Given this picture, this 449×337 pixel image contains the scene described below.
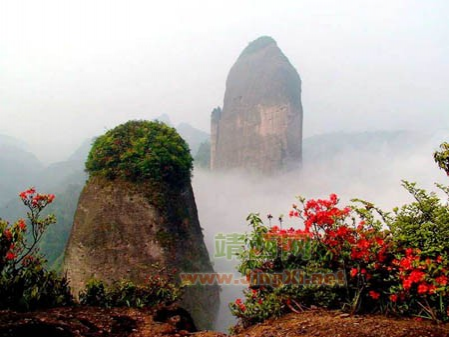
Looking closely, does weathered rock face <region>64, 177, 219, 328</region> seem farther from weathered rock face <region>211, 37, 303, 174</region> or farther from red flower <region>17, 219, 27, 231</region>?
weathered rock face <region>211, 37, 303, 174</region>

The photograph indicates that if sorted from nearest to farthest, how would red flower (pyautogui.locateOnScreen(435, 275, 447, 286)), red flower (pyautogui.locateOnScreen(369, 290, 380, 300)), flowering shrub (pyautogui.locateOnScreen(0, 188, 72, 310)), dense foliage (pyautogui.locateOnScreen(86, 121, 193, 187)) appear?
red flower (pyautogui.locateOnScreen(435, 275, 447, 286))
flowering shrub (pyautogui.locateOnScreen(0, 188, 72, 310))
red flower (pyautogui.locateOnScreen(369, 290, 380, 300))
dense foliage (pyautogui.locateOnScreen(86, 121, 193, 187))

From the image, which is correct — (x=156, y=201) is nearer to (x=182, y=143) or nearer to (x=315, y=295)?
(x=182, y=143)

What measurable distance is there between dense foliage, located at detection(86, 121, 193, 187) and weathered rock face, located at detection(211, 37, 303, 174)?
179ft

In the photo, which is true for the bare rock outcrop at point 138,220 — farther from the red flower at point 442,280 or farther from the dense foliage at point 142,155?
the red flower at point 442,280

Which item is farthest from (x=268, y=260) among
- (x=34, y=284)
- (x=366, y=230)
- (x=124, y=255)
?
(x=124, y=255)

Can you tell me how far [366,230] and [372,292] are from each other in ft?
3.42

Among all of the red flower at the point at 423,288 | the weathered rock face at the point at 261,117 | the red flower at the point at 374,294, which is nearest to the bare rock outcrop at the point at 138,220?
the red flower at the point at 374,294

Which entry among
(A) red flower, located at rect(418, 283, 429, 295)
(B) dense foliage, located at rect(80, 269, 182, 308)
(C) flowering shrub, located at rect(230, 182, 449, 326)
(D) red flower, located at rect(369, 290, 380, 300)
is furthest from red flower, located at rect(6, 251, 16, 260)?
(A) red flower, located at rect(418, 283, 429, 295)

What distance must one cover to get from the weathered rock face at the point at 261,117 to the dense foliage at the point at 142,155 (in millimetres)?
54631

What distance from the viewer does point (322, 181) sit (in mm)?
83938

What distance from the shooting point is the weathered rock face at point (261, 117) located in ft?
223

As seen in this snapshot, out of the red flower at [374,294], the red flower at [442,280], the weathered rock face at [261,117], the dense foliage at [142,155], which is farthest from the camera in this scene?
the weathered rock face at [261,117]

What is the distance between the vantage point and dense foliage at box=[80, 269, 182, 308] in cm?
679

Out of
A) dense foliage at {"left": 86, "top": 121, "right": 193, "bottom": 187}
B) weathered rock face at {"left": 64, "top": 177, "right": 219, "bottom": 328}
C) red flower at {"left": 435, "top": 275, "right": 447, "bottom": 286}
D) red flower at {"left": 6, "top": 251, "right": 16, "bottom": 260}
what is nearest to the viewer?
red flower at {"left": 435, "top": 275, "right": 447, "bottom": 286}
